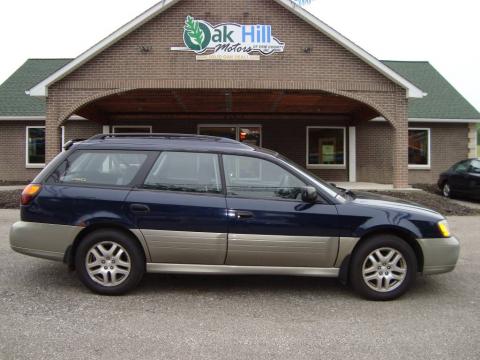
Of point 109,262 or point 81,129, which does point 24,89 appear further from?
point 109,262

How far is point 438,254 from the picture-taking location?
4.58 metres

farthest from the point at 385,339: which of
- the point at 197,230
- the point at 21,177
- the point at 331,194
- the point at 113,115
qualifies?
the point at 21,177

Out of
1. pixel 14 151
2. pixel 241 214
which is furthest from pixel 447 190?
pixel 14 151

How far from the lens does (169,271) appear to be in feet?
15.1

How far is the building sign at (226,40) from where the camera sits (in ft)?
39.0

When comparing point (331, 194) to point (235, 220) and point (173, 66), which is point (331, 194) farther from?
point (173, 66)

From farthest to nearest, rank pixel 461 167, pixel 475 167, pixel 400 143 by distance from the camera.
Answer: pixel 461 167 → pixel 475 167 → pixel 400 143

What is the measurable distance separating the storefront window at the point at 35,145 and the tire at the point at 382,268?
15.8 meters

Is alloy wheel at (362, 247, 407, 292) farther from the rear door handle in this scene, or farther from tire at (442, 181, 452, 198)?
tire at (442, 181, 452, 198)

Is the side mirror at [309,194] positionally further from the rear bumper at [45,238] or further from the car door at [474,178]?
the car door at [474,178]

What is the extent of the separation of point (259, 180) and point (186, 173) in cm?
80

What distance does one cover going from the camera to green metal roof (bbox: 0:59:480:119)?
1733 centimetres

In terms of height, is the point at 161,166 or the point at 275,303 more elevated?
the point at 161,166

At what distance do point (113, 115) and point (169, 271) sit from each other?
13.1 meters
